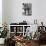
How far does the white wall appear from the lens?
543cm

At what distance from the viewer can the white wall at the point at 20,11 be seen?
17.8 feet

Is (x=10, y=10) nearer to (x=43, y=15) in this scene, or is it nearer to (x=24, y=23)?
(x=24, y=23)

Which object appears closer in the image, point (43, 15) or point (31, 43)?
point (31, 43)

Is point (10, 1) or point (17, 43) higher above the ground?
point (10, 1)

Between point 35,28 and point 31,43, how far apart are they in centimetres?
197

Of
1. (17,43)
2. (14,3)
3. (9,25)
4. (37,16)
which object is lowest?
(17,43)

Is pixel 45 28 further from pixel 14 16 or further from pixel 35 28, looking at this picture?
pixel 14 16

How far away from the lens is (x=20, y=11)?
5449mm

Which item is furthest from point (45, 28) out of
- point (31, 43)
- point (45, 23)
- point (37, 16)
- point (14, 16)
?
point (31, 43)

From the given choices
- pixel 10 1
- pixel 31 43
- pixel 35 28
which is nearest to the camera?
pixel 31 43

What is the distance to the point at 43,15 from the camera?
546cm

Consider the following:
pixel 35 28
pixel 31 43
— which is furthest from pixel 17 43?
pixel 35 28

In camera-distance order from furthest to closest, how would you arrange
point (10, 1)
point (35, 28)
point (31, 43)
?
1. point (10, 1)
2. point (35, 28)
3. point (31, 43)

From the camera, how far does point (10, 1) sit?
5.42 m
